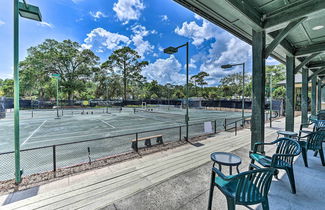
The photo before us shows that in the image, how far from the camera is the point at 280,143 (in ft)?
10.4

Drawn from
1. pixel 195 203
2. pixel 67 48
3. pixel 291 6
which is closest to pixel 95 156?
pixel 195 203

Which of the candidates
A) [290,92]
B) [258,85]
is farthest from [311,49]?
[258,85]

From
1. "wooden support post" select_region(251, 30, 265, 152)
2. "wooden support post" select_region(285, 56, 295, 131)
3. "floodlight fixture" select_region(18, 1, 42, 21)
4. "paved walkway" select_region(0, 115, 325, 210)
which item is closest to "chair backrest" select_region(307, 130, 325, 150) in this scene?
"paved walkway" select_region(0, 115, 325, 210)

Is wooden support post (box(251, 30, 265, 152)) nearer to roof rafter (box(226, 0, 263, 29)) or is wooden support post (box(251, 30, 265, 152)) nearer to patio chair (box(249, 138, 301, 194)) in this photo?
roof rafter (box(226, 0, 263, 29))

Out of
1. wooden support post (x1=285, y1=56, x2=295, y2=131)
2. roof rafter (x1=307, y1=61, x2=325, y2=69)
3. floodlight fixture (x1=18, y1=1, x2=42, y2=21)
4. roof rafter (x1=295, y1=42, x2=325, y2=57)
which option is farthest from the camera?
roof rafter (x1=307, y1=61, x2=325, y2=69)

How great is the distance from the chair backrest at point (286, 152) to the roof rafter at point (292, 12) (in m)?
3.06

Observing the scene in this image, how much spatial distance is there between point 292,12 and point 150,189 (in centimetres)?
550

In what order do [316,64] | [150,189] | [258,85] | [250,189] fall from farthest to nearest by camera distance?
[316,64], [258,85], [150,189], [250,189]

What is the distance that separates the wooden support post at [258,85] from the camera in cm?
406

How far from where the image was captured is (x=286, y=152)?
9.77 feet

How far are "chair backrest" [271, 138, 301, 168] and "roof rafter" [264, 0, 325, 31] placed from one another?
3.06 metres

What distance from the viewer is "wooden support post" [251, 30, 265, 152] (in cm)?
406

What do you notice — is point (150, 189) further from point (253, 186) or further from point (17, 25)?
point (17, 25)

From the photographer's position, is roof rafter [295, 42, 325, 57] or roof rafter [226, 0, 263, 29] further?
roof rafter [295, 42, 325, 57]
